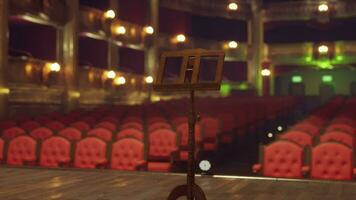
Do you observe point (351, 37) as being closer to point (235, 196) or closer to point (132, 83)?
point (132, 83)

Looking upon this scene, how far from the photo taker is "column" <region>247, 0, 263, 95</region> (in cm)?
2770

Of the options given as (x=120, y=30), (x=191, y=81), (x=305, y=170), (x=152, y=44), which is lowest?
(x=305, y=170)

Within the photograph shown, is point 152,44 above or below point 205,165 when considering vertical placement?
above

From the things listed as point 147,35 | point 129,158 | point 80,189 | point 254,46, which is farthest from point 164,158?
point 254,46

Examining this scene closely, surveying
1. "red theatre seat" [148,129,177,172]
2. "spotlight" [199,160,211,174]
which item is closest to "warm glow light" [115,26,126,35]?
"red theatre seat" [148,129,177,172]

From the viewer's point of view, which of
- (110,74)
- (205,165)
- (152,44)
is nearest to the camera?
(205,165)

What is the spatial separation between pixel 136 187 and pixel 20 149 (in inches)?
136

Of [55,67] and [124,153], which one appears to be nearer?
[124,153]

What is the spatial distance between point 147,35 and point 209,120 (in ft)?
40.6

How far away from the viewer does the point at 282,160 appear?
6992mm

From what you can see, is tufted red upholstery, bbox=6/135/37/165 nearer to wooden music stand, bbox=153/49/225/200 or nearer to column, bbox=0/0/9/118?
wooden music stand, bbox=153/49/225/200

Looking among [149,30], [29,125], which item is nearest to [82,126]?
[29,125]

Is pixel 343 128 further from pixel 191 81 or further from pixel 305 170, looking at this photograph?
pixel 191 81

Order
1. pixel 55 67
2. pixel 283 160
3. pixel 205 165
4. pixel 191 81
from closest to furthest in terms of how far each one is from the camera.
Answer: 1. pixel 191 81
2. pixel 205 165
3. pixel 283 160
4. pixel 55 67
